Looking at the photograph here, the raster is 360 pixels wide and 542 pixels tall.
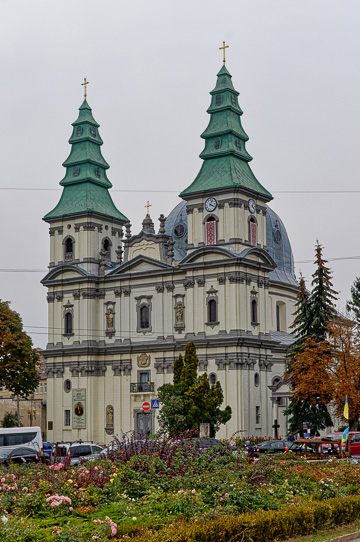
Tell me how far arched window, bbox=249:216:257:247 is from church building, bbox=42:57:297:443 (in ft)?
0.51

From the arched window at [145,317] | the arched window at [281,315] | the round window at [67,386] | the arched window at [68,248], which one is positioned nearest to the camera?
the arched window at [145,317]

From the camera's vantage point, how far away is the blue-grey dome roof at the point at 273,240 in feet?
247

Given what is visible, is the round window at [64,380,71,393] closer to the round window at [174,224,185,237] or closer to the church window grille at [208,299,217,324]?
the church window grille at [208,299,217,324]

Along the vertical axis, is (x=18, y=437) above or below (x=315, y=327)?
below

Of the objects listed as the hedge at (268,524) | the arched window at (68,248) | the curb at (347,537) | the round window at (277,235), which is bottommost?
the curb at (347,537)

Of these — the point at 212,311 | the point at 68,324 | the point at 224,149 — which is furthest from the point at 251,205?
the point at 68,324

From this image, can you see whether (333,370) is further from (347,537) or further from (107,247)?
(347,537)

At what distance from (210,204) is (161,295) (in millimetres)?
8510

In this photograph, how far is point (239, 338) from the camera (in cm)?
6066

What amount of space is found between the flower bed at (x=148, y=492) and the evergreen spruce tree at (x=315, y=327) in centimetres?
3330

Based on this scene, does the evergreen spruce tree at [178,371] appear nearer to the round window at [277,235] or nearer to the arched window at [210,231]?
the arched window at [210,231]

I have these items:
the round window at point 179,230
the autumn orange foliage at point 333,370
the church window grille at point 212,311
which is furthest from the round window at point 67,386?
the autumn orange foliage at point 333,370

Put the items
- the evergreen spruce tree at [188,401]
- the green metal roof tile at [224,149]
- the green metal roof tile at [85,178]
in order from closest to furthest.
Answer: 1. the evergreen spruce tree at [188,401]
2. the green metal roof tile at [224,149]
3. the green metal roof tile at [85,178]

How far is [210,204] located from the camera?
211 feet
